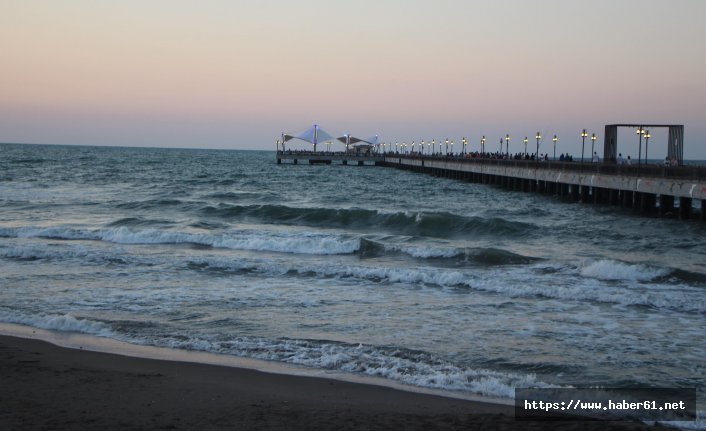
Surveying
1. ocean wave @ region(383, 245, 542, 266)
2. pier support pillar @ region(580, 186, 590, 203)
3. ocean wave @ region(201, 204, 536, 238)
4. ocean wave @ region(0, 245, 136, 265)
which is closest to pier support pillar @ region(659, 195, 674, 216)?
ocean wave @ region(201, 204, 536, 238)

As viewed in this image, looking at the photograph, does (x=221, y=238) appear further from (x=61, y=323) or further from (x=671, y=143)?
(x=671, y=143)

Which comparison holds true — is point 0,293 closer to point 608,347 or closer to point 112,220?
point 608,347

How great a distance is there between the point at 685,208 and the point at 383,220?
12537mm

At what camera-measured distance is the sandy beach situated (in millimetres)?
6613

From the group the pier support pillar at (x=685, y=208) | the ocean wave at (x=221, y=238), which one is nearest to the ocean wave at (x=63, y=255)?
the ocean wave at (x=221, y=238)

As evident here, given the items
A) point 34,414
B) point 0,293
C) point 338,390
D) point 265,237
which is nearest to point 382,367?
point 338,390

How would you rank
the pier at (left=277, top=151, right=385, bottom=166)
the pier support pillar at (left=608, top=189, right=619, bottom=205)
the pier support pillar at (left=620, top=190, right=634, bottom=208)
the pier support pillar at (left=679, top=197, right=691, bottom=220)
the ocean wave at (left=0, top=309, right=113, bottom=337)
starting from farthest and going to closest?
1. the pier at (left=277, top=151, right=385, bottom=166)
2. the pier support pillar at (left=608, top=189, right=619, bottom=205)
3. the pier support pillar at (left=620, top=190, right=634, bottom=208)
4. the pier support pillar at (left=679, top=197, right=691, bottom=220)
5. the ocean wave at (left=0, top=309, right=113, bottom=337)

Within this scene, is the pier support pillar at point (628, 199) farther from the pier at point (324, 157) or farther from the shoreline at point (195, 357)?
the pier at point (324, 157)

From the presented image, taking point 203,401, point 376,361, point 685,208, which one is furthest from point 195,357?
point 685,208

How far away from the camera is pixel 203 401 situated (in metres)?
7.37

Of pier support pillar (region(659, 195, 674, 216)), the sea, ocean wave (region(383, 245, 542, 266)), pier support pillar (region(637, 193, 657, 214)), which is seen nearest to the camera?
the sea

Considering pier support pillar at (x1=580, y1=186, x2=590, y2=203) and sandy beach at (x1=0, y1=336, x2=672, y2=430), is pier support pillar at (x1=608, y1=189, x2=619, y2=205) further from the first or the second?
sandy beach at (x1=0, y1=336, x2=672, y2=430)

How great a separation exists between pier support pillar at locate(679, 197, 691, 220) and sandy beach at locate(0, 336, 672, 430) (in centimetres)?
2622

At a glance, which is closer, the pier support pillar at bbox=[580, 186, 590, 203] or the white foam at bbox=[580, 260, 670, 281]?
the white foam at bbox=[580, 260, 670, 281]
